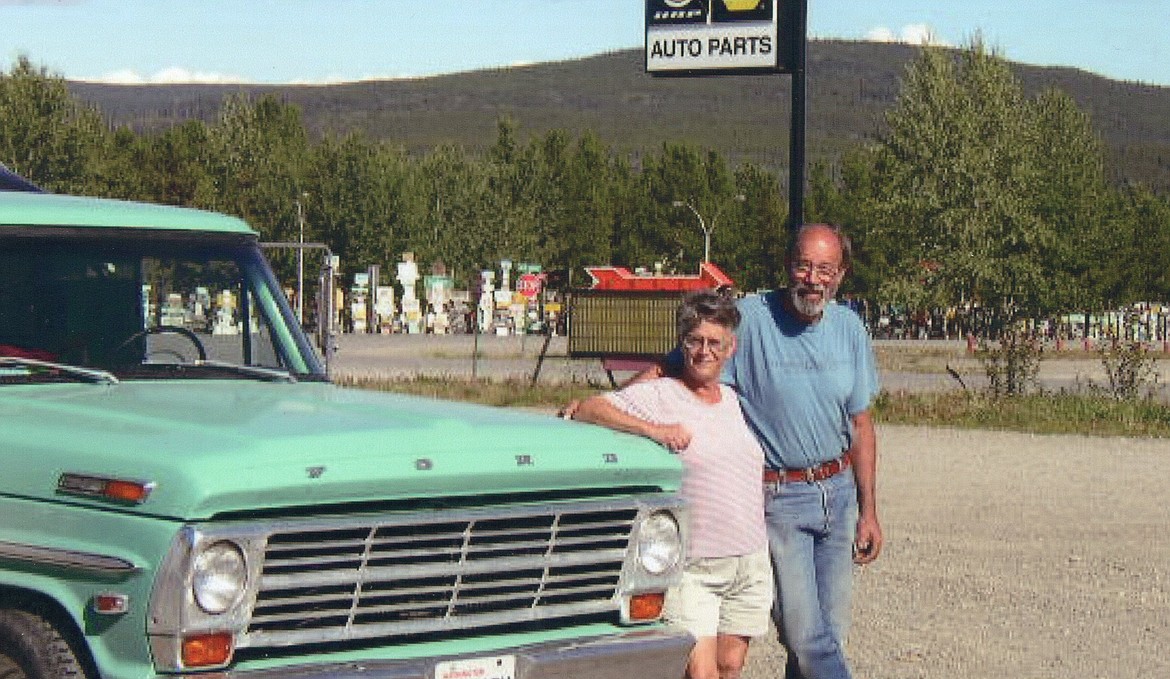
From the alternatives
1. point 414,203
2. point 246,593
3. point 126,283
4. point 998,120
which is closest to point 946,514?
point 126,283

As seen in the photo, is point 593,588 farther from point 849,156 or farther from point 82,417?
point 849,156

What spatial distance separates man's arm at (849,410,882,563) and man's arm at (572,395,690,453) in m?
1.03

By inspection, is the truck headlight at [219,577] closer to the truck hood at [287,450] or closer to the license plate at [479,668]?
the truck hood at [287,450]

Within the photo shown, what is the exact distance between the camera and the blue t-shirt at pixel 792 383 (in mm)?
7668

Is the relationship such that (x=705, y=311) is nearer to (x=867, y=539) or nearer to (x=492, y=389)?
(x=867, y=539)

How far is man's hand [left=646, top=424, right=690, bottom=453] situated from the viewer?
Answer: 22.8ft

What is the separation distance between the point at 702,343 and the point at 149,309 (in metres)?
1.97

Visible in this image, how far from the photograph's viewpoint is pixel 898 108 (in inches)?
3201

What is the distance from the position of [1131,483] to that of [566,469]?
45.9 feet

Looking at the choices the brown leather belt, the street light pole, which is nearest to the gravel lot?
the brown leather belt

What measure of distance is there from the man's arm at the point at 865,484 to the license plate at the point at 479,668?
2120 millimetres

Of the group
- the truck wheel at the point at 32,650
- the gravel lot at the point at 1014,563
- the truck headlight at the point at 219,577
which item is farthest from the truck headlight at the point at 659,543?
the gravel lot at the point at 1014,563

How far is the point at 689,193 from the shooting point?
11869 cm

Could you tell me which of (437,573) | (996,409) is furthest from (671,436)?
(996,409)
